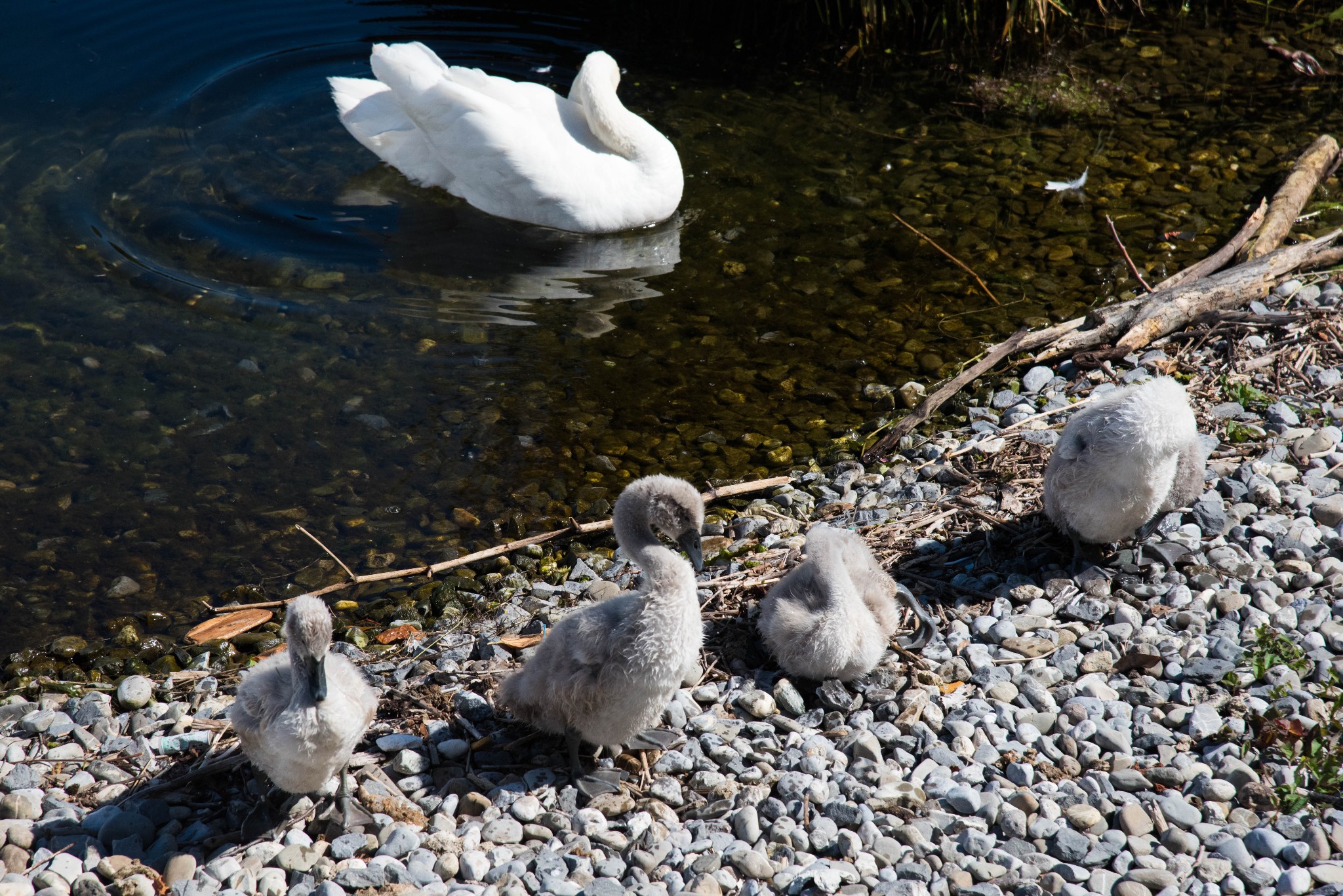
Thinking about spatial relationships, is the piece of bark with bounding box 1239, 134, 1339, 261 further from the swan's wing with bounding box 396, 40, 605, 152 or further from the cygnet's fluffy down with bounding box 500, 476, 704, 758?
the cygnet's fluffy down with bounding box 500, 476, 704, 758

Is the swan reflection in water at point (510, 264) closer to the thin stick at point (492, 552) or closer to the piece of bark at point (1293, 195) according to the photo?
the thin stick at point (492, 552)

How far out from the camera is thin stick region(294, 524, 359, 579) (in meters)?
5.35

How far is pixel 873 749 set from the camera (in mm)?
4047

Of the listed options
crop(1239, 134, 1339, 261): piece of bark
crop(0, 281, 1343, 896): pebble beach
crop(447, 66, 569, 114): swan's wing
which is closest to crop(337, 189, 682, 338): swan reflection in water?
crop(447, 66, 569, 114): swan's wing

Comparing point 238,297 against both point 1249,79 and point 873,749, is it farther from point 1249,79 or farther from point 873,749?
point 1249,79

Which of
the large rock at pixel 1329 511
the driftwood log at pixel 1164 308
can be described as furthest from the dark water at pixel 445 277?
the large rock at pixel 1329 511

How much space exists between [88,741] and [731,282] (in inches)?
192

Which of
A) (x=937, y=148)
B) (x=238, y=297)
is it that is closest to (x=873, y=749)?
(x=238, y=297)

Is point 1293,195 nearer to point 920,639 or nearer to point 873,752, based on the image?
point 920,639

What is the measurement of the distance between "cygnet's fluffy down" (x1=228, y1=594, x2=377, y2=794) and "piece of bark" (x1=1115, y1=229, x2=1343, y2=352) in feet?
16.4

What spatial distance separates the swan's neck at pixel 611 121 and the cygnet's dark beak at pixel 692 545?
15.1 ft

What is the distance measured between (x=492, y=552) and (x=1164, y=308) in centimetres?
428

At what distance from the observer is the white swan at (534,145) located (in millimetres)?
7664

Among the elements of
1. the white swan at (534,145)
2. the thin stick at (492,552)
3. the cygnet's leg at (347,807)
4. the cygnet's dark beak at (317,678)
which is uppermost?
the white swan at (534,145)
